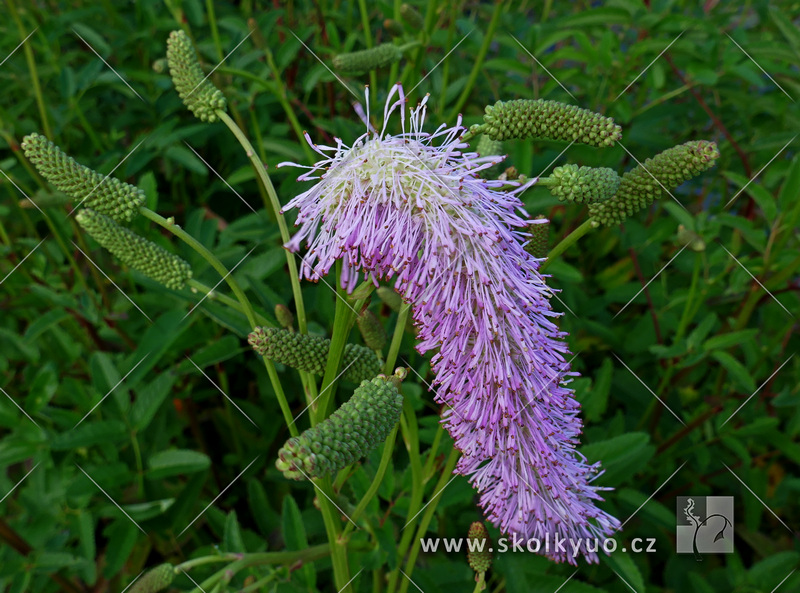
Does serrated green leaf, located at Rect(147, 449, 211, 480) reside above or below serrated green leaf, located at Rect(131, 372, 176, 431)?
below

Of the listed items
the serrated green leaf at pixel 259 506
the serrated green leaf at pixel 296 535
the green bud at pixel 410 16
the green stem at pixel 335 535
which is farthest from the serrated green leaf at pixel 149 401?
the green bud at pixel 410 16

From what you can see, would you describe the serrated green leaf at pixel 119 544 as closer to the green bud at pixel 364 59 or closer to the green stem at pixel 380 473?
the green stem at pixel 380 473

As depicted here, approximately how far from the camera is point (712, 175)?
2.91 m

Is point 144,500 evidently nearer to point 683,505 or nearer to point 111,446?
point 111,446

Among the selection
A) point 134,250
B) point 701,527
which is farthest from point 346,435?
point 701,527

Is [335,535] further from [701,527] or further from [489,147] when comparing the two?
[701,527]

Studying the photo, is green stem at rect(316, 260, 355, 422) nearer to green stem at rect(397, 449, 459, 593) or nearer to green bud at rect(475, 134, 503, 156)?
green stem at rect(397, 449, 459, 593)

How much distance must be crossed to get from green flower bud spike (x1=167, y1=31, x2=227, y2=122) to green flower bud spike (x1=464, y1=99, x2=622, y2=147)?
1.61ft

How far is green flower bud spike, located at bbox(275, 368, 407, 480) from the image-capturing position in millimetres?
784

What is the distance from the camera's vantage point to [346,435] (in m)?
0.83

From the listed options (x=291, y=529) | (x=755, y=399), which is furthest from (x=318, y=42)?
(x=755, y=399)

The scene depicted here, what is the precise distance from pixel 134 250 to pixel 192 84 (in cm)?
33

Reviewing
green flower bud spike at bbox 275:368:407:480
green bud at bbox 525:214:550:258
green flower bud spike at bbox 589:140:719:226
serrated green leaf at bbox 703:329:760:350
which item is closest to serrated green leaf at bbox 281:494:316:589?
green flower bud spike at bbox 275:368:407:480

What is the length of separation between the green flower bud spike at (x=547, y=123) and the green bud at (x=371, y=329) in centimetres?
35
